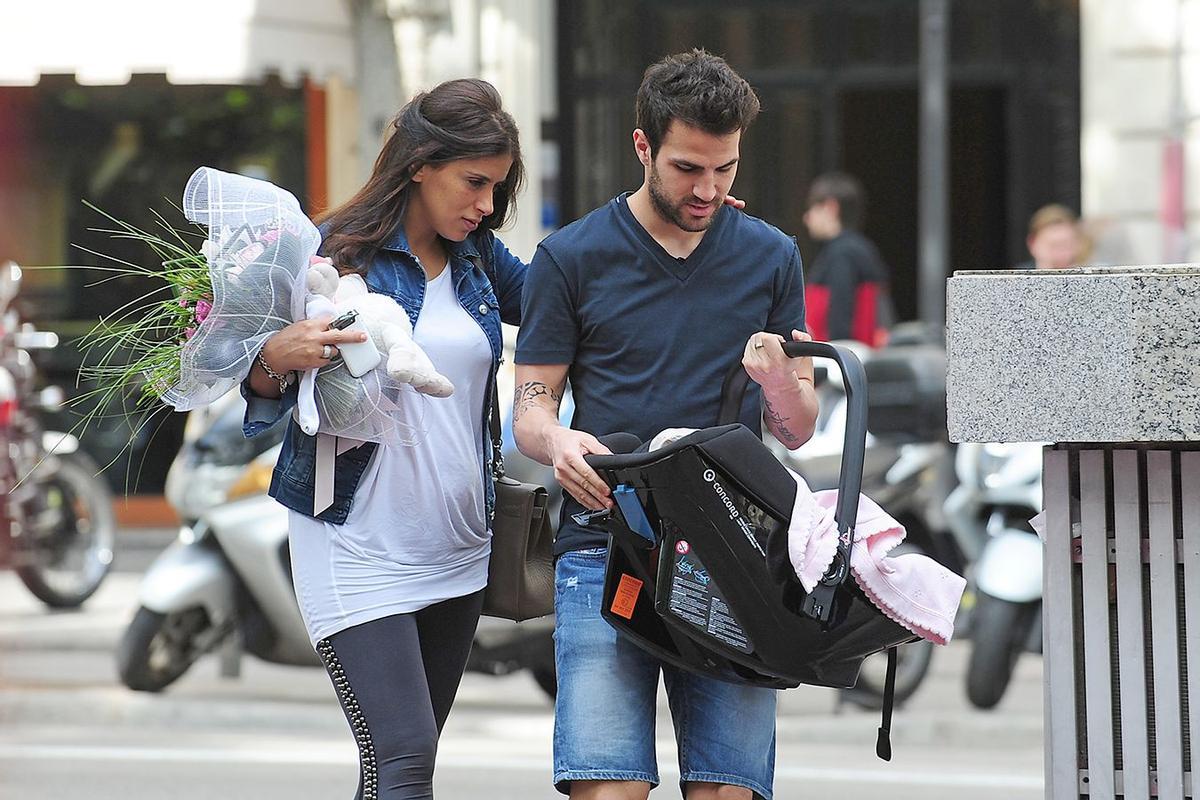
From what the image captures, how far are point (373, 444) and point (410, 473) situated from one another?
9 centimetres

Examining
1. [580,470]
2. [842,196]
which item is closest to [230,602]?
[580,470]

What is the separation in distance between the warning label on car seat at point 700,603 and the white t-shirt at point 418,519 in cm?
59

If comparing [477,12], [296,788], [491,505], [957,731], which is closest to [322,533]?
[491,505]

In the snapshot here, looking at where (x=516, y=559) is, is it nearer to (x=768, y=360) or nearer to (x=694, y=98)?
(x=768, y=360)

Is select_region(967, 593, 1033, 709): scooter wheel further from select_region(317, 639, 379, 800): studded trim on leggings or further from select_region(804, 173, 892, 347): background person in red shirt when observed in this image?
select_region(317, 639, 379, 800): studded trim on leggings

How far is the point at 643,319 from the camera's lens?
347cm

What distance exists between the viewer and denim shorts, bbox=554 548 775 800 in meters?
3.37

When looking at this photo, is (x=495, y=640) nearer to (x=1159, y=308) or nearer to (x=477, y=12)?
(x=1159, y=308)

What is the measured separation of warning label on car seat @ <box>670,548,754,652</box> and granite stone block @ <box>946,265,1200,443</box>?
467 mm

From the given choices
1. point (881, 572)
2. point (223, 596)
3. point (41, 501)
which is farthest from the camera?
point (41, 501)

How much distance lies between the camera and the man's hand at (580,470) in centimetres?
326

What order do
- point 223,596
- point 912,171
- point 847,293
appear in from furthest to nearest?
point 912,171, point 847,293, point 223,596

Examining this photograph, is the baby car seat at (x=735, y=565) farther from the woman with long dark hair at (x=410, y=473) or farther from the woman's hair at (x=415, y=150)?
the woman's hair at (x=415, y=150)

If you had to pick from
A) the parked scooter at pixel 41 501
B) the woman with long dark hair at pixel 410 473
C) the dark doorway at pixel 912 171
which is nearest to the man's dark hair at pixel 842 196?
the dark doorway at pixel 912 171
